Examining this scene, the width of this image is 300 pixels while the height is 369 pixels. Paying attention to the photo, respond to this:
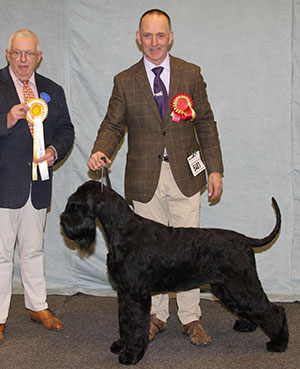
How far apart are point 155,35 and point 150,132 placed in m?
0.59

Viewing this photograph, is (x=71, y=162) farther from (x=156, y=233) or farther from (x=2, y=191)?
(x=156, y=233)

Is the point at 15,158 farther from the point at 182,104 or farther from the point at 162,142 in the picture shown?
the point at 182,104

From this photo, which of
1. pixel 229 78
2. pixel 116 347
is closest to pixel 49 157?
pixel 116 347

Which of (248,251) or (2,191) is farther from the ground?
(2,191)

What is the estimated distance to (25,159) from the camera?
299 centimetres

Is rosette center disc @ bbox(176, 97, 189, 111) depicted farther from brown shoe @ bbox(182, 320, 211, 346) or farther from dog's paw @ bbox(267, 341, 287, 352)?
dog's paw @ bbox(267, 341, 287, 352)

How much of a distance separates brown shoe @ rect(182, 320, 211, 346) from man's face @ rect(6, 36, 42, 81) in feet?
6.43

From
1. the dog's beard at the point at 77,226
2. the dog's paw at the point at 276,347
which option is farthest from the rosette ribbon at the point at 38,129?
the dog's paw at the point at 276,347

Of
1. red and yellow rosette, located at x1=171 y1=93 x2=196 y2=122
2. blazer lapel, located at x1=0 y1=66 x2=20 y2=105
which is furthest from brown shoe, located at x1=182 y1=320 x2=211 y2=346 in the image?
blazer lapel, located at x1=0 y1=66 x2=20 y2=105

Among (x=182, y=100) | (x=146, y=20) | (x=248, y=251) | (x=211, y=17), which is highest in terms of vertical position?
(x=211, y=17)

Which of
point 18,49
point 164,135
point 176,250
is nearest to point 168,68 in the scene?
point 164,135

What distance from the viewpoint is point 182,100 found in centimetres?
291

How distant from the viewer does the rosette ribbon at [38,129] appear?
294 centimetres

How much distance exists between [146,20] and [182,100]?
1.73 feet
